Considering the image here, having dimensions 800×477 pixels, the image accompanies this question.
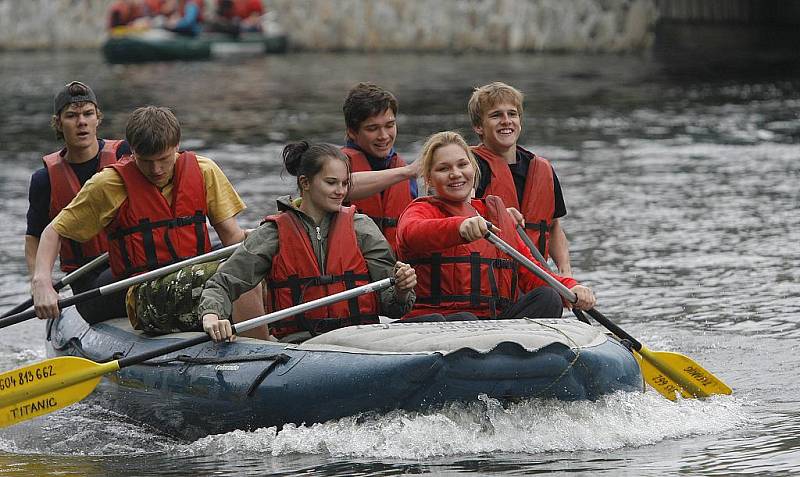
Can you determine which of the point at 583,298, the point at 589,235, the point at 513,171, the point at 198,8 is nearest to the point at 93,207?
the point at 513,171

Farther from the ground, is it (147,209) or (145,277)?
(147,209)

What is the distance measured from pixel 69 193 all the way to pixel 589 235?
16.2 feet

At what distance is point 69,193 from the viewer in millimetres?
6902

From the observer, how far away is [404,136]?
16562 millimetres

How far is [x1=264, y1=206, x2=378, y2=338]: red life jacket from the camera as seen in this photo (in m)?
5.61

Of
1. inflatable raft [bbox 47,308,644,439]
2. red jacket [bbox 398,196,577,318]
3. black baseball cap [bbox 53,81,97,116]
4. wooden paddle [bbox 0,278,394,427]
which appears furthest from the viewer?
black baseball cap [bbox 53,81,97,116]

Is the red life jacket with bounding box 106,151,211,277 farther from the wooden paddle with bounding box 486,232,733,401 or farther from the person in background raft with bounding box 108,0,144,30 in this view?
the person in background raft with bounding box 108,0,144,30

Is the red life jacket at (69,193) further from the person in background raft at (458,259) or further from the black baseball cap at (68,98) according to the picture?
the person in background raft at (458,259)

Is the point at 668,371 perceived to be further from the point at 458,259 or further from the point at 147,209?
the point at 147,209

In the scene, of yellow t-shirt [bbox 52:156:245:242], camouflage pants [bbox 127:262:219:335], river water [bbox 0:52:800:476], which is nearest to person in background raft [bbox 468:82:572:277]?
river water [bbox 0:52:800:476]

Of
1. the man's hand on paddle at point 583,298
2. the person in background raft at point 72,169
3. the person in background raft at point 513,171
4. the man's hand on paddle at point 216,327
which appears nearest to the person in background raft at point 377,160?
the person in background raft at point 513,171

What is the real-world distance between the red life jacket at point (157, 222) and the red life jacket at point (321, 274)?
2.38 feet

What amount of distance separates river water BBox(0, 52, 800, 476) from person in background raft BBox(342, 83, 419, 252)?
1323mm

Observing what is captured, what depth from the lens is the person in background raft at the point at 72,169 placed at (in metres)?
6.81
